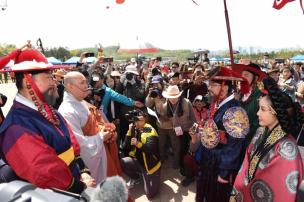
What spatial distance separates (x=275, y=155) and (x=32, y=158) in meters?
1.88

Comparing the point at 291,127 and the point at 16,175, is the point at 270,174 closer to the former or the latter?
the point at 291,127

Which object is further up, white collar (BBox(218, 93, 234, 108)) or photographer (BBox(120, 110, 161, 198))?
white collar (BBox(218, 93, 234, 108))

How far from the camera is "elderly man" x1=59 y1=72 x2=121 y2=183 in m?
2.89

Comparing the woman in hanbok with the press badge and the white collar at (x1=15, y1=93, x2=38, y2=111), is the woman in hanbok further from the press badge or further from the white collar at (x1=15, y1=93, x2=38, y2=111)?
the press badge

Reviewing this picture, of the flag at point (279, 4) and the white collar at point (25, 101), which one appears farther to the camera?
the flag at point (279, 4)

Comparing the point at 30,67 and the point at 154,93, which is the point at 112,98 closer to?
the point at 154,93

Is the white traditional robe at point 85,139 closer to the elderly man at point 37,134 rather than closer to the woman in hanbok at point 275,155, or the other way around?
the elderly man at point 37,134

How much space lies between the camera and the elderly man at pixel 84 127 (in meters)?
2.89

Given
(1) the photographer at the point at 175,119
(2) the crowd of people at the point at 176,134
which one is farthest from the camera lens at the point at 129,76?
(2) the crowd of people at the point at 176,134

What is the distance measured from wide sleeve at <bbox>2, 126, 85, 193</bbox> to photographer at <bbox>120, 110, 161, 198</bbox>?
2.34m

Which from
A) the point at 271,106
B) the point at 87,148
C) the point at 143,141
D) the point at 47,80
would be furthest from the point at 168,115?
the point at 47,80

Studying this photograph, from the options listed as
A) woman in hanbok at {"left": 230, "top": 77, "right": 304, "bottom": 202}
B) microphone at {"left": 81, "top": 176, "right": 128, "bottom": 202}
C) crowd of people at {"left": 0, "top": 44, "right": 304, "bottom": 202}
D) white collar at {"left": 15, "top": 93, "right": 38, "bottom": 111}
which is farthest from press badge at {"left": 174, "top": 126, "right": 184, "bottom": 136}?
microphone at {"left": 81, "top": 176, "right": 128, "bottom": 202}

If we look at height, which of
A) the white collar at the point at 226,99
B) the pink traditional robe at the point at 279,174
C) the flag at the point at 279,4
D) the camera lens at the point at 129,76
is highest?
the flag at the point at 279,4

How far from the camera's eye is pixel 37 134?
197 cm
